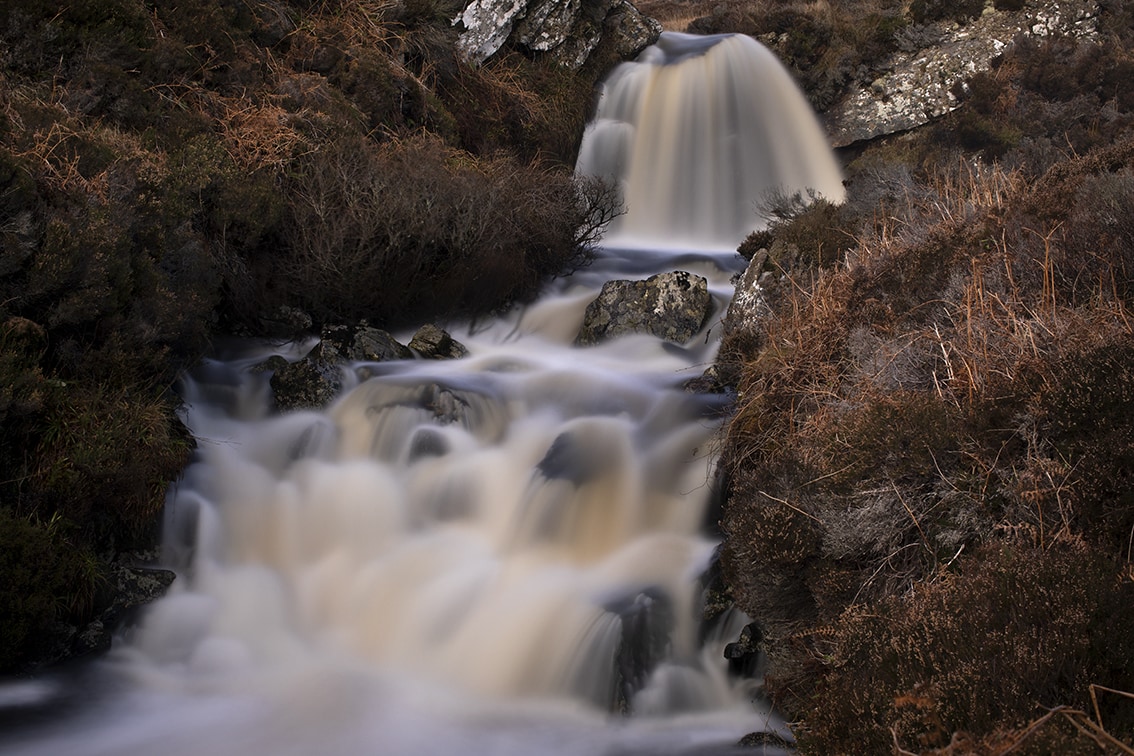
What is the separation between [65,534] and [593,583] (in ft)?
9.58

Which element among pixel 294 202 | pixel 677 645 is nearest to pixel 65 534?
pixel 677 645

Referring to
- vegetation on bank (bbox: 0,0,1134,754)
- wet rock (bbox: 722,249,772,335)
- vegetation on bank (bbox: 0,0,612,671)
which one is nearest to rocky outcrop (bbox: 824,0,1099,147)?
vegetation on bank (bbox: 0,0,1134,754)

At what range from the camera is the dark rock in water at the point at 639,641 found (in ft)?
16.4

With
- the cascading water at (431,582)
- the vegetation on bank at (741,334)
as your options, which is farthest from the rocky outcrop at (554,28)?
the cascading water at (431,582)

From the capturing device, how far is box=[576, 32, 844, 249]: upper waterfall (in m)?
12.3

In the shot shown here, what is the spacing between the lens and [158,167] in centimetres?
723

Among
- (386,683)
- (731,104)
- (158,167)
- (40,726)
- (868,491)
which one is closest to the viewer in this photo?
(868,491)

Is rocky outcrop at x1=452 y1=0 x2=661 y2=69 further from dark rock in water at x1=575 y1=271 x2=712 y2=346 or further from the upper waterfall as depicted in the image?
dark rock in water at x1=575 y1=271 x2=712 y2=346

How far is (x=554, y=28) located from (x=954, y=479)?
10.6 metres

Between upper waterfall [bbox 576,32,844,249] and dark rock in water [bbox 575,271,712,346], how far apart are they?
109 inches

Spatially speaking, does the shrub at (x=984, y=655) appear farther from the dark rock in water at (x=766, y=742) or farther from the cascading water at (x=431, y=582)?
the cascading water at (x=431, y=582)

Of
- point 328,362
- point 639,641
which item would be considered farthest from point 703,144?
point 639,641

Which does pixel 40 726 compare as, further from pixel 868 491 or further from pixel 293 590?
pixel 868 491

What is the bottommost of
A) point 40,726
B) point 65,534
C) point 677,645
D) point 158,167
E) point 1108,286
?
point 677,645
